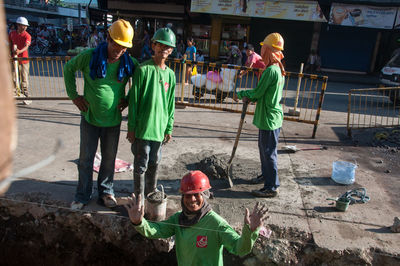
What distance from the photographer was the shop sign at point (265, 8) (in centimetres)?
1669

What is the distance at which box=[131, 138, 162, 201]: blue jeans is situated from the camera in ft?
11.5

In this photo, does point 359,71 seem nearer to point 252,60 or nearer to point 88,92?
point 252,60

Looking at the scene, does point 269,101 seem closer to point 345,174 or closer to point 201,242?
point 345,174

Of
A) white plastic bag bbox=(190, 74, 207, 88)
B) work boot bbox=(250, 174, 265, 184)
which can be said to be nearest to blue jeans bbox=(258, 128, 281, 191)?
work boot bbox=(250, 174, 265, 184)

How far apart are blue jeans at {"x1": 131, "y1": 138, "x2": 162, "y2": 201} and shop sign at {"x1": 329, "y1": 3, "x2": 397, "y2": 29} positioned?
16.4 metres

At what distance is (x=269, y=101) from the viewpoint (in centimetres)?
408

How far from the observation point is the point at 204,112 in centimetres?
864

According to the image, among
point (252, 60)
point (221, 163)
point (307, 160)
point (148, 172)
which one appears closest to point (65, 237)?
point (148, 172)

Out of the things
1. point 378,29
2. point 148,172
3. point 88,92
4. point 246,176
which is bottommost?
point 246,176

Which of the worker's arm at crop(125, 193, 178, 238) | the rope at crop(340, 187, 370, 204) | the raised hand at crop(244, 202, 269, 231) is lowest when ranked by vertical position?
the rope at crop(340, 187, 370, 204)

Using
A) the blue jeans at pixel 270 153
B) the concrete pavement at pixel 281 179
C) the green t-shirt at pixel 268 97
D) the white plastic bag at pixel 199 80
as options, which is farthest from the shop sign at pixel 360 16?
the blue jeans at pixel 270 153

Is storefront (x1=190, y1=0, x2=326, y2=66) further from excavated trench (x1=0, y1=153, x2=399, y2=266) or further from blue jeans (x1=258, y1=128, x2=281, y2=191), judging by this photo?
excavated trench (x1=0, y1=153, x2=399, y2=266)

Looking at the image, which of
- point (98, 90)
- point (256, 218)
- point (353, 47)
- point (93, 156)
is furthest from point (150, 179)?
point (353, 47)

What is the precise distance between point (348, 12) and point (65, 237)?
1761 cm
